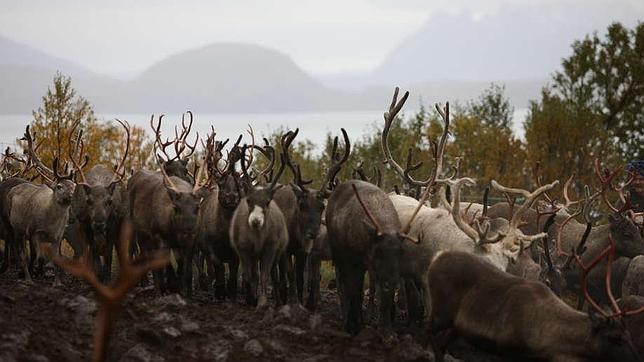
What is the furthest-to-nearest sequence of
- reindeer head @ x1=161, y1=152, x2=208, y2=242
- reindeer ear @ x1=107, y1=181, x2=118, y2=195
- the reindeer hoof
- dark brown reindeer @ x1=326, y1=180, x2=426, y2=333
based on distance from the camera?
1. reindeer ear @ x1=107, y1=181, x2=118, y2=195
2. reindeer head @ x1=161, y1=152, x2=208, y2=242
3. the reindeer hoof
4. dark brown reindeer @ x1=326, y1=180, x2=426, y2=333

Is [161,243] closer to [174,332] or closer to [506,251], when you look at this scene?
[174,332]

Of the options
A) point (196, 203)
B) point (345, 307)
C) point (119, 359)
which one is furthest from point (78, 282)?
point (119, 359)

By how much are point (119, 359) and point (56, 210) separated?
5.60 metres

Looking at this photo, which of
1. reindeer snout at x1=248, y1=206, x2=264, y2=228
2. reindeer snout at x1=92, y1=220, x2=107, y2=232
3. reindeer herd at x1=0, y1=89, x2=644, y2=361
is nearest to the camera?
reindeer herd at x1=0, y1=89, x2=644, y2=361

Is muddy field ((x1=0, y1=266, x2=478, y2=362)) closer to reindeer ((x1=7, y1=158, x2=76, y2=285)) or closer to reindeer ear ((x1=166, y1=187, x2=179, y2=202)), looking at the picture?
reindeer ear ((x1=166, y1=187, x2=179, y2=202))

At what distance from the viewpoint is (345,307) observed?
12406 millimetres

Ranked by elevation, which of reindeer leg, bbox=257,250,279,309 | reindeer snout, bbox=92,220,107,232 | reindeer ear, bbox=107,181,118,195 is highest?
reindeer ear, bbox=107,181,118,195

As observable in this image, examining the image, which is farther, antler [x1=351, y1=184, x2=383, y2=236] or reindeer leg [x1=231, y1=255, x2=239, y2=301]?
reindeer leg [x1=231, y1=255, x2=239, y2=301]

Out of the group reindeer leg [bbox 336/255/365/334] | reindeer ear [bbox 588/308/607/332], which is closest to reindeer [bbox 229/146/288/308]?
reindeer leg [bbox 336/255/365/334]

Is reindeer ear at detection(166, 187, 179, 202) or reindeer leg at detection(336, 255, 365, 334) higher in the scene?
reindeer ear at detection(166, 187, 179, 202)

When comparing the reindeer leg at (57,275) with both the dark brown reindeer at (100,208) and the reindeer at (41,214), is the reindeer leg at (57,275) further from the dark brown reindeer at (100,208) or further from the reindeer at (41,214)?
the dark brown reindeer at (100,208)

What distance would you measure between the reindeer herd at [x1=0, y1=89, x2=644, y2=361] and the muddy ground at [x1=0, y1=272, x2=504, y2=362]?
0.51 metres

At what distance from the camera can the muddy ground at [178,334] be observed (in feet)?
30.3

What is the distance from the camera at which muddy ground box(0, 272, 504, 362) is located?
925cm
